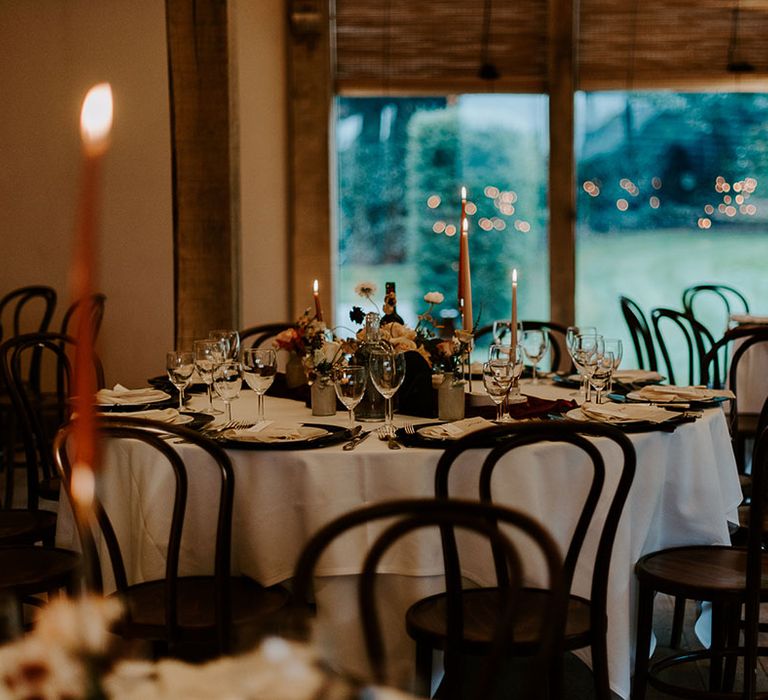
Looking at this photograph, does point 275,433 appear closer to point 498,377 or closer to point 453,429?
point 453,429

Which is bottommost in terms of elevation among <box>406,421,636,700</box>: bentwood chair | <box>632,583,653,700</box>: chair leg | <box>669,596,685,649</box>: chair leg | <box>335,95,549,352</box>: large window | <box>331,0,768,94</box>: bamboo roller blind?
<box>669,596,685,649</box>: chair leg

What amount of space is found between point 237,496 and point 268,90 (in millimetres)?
4015

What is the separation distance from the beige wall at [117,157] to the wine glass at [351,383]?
3.27 metres

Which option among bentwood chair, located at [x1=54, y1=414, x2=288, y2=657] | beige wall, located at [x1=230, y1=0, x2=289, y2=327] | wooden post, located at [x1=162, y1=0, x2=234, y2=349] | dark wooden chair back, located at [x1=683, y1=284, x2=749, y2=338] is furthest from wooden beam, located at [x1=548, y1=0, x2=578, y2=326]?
bentwood chair, located at [x1=54, y1=414, x2=288, y2=657]

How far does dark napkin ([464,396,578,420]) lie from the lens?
2777 millimetres

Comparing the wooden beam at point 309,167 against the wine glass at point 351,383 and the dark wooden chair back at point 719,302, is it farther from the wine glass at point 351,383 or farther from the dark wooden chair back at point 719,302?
the wine glass at point 351,383

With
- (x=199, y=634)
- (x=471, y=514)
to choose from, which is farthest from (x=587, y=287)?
(x=471, y=514)

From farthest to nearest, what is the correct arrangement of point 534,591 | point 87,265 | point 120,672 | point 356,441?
point 356,441, point 534,591, point 120,672, point 87,265

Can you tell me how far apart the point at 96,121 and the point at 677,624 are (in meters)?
2.98

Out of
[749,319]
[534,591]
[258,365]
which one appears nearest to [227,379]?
[258,365]

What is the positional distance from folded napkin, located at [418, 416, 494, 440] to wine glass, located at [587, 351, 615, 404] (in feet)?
1.49

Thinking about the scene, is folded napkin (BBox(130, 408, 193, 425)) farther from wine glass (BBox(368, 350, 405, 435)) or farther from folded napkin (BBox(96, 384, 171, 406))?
wine glass (BBox(368, 350, 405, 435))

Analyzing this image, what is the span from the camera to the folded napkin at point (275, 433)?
247 cm

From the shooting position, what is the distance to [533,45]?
6234 millimetres
